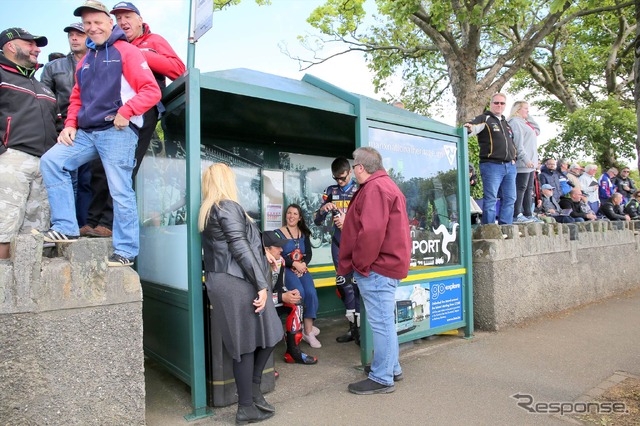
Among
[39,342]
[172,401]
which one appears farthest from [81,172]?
[172,401]

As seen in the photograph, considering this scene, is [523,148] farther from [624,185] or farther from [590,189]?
[624,185]

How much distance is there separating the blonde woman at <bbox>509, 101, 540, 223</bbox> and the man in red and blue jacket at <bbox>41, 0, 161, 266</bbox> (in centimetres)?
539

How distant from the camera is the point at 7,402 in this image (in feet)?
8.89

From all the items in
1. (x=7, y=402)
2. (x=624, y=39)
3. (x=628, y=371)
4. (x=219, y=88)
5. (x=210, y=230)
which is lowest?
(x=628, y=371)

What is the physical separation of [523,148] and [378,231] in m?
4.28

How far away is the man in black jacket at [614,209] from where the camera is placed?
1075 centimetres

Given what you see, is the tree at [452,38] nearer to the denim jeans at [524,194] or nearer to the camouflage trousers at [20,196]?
the denim jeans at [524,194]

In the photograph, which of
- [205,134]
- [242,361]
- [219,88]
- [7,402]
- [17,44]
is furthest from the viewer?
[205,134]

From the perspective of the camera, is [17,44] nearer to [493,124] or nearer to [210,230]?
[210,230]

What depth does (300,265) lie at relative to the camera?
16.9ft

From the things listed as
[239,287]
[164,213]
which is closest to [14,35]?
[164,213]

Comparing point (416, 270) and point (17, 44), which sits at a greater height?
point (17, 44)

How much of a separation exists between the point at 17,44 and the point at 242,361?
281 centimetres

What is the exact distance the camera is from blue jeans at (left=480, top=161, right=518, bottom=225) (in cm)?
646
